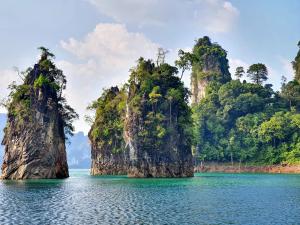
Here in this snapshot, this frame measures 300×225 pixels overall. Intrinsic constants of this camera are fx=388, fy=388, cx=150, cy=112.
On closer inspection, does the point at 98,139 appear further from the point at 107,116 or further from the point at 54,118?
the point at 54,118

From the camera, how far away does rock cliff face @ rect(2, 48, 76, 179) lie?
90.5 meters

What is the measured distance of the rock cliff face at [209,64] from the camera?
188375mm

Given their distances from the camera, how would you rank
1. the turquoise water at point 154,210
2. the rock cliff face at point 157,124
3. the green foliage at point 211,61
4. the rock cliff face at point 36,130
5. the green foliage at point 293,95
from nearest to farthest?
1. the turquoise water at point 154,210
2. the rock cliff face at point 36,130
3. the rock cliff face at point 157,124
4. the green foliage at point 293,95
5. the green foliage at point 211,61

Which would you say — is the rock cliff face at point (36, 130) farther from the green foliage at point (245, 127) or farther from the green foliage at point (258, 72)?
the green foliage at point (258, 72)

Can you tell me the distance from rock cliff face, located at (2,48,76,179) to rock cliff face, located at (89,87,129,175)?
31.9 m

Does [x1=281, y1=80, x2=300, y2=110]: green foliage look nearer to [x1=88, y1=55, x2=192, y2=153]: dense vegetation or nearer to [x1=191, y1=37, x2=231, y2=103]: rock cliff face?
[x1=191, y1=37, x2=231, y2=103]: rock cliff face

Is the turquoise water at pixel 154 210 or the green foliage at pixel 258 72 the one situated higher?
the green foliage at pixel 258 72

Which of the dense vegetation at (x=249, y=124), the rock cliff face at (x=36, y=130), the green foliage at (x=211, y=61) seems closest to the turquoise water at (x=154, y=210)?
the rock cliff face at (x=36, y=130)

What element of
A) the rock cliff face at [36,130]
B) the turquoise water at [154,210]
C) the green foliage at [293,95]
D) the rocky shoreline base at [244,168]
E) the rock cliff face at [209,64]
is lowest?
the turquoise water at [154,210]

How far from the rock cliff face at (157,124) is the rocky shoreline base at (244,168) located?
50425mm

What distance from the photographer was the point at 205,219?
100 ft

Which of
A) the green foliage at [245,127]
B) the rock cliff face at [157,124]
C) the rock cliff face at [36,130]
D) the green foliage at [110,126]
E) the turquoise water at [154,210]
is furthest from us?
the green foliage at [245,127]

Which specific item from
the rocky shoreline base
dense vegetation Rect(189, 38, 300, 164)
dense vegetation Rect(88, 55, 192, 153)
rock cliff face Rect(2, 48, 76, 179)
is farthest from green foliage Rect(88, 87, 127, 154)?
the rocky shoreline base

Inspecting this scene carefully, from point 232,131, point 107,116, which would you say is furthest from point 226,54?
point 107,116
